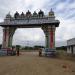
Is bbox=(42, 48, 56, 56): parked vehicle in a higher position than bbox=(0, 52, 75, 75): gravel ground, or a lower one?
higher

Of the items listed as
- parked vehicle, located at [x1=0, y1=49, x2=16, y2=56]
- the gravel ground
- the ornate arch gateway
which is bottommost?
the gravel ground

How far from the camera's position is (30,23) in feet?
72.5

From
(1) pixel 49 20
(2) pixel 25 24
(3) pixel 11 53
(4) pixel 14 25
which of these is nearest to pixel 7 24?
(4) pixel 14 25

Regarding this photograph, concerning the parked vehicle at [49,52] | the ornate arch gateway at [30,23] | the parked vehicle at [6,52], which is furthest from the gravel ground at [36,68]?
the parked vehicle at [6,52]

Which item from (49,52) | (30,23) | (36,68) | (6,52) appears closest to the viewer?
(36,68)

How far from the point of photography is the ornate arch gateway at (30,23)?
2191 centimetres

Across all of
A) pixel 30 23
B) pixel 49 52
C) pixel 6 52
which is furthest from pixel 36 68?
pixel 6 52

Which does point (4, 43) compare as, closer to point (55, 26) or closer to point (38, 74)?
point (55, 26)

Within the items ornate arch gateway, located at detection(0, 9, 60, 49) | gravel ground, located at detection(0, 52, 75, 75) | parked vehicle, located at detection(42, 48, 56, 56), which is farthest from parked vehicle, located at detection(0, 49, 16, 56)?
gravel ground, located at detection(0, 52, 75, 75)

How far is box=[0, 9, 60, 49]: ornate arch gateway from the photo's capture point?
21.9m

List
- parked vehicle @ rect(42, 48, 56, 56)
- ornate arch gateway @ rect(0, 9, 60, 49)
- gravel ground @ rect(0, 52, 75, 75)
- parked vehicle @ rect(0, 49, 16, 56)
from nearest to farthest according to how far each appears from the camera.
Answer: gravel ground @ rect(0, 52, 75, 75)
parked vehicle @ rect(42, 48, 56, 56)
ornate arch gateway @ rect(0, 9, 60, 49)
parked vehicle @ rect(0, 49, 16, 56)

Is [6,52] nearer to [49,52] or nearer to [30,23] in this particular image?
[30,23]

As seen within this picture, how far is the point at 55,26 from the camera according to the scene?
22.5m

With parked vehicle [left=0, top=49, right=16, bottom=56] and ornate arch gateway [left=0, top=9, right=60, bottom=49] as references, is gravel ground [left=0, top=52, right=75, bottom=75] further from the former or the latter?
parked vehicle [left=0, top=49, right=16, bottom=56]
